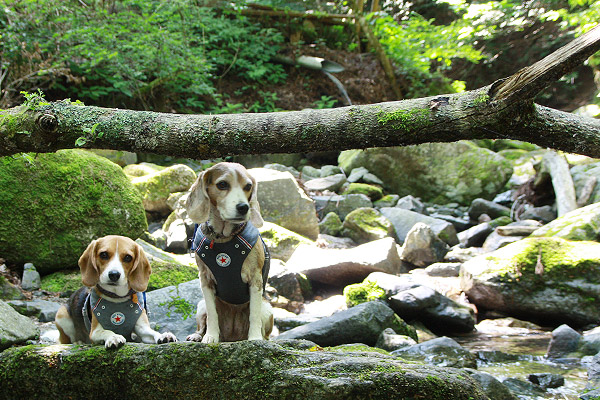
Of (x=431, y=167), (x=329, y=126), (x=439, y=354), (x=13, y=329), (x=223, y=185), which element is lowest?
(x=439, y=354)

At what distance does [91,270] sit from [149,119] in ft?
4.34

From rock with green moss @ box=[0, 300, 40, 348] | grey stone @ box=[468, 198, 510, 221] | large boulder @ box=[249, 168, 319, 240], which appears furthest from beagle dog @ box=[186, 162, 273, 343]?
grey stone @ box=[468, 198, 510, 221]

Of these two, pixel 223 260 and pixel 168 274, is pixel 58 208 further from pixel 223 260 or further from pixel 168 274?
pixel 223 260

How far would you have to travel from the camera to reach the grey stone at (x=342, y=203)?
1353 cm

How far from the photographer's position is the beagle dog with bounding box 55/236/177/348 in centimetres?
371

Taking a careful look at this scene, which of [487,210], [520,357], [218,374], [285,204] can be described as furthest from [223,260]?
[487,210]

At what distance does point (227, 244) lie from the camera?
3514mm

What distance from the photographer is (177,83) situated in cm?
1543

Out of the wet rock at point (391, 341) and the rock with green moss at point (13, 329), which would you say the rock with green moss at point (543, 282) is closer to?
the wet rock at point (391, 341)

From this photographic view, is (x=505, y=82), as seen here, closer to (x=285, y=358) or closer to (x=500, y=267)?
(x=285, y=358)

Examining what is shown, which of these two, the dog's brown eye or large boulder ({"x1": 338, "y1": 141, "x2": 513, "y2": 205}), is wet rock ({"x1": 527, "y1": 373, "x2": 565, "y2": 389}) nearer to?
the dog's brown eye

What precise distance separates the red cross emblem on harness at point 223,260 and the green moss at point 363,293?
4815 millimetres

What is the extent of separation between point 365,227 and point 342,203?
195 centimetres

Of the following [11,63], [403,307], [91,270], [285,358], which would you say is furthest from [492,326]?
[11,63]
